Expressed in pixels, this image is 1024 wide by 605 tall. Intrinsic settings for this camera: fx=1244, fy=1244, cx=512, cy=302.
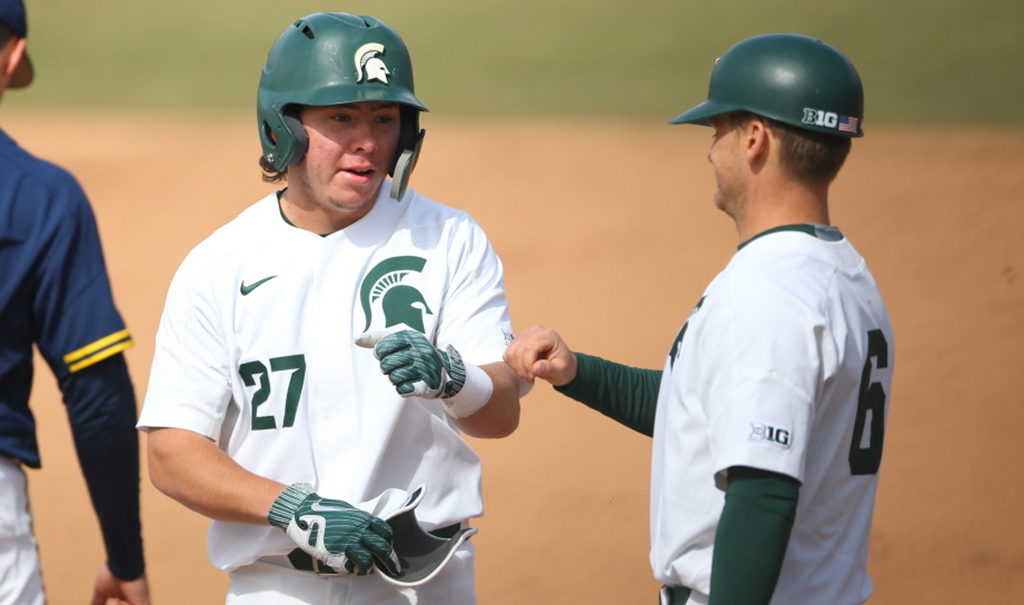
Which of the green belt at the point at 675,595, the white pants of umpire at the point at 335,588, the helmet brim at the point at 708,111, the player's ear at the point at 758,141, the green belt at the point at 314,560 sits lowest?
the white pants of umpire at the point at 335,588

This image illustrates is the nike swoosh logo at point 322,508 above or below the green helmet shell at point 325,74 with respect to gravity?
below

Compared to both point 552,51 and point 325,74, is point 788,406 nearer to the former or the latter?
point 325,74

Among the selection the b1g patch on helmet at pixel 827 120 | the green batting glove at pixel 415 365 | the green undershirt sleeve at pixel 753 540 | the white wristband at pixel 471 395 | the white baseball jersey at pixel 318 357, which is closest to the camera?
the green undershirt sleeve at pixel 753 540

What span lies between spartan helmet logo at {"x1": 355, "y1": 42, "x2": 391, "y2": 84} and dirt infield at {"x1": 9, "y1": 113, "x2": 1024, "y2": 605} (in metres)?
3.56

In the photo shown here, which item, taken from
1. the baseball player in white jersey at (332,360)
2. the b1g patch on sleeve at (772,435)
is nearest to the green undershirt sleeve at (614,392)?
the baseball player in white jersey at (332,360)

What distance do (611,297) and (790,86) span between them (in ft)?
19.8

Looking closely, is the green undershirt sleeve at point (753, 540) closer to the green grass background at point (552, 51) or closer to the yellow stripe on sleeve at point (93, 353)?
the yellow stripe on sleeve at point (93, 353)

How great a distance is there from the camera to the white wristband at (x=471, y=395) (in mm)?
3068

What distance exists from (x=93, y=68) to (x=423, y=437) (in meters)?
10.0

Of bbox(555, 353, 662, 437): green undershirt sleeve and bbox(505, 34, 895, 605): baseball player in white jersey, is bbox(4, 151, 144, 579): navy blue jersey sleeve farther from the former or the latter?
bbox(505, 34, 895, 605): baseball player in white jersey

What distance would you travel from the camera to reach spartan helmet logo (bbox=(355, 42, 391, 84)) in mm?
3375

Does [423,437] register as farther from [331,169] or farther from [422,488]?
[331,169]

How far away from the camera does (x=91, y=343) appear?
2.84 m

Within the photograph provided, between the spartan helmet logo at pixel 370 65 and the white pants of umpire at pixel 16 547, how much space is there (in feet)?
4.40
